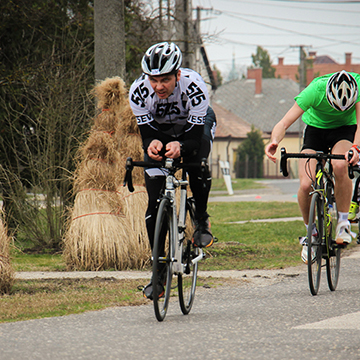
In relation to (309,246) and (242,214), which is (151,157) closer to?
(309,246)

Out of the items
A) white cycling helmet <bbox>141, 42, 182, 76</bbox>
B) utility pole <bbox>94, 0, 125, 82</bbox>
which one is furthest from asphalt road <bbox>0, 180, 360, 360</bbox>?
utility pole <bbox>94, 0, 125, 82</bbox>

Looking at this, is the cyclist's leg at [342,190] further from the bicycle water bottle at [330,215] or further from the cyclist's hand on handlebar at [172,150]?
the cyclist's hand on handlebar at [172,150]

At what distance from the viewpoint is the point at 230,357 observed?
12.0 ft

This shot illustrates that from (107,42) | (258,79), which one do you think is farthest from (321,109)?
(258,79)

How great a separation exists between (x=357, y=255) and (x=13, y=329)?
211 inches

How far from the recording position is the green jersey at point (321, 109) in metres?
6.11

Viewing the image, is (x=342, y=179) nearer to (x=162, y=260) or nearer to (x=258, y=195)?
(x=162, y=260)

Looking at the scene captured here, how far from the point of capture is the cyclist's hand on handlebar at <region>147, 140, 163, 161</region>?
487 centimetres

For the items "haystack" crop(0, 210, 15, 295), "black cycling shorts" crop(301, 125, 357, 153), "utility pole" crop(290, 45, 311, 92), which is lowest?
"haystack" crop(0, 210, 15, 295)

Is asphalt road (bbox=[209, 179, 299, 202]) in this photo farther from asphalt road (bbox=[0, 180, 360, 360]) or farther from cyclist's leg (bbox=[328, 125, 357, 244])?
asphalt road (bbox=[0, 180, 360, 360])

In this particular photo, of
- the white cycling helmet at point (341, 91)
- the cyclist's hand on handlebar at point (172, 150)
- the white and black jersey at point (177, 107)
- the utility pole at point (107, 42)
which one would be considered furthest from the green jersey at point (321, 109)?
the utility pole at point (107, 42)

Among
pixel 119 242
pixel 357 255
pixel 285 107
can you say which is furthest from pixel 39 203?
pixel 285 107

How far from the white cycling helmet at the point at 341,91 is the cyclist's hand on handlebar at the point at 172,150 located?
6.23ft

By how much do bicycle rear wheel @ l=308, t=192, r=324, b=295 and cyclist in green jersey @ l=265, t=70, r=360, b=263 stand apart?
7 cm
